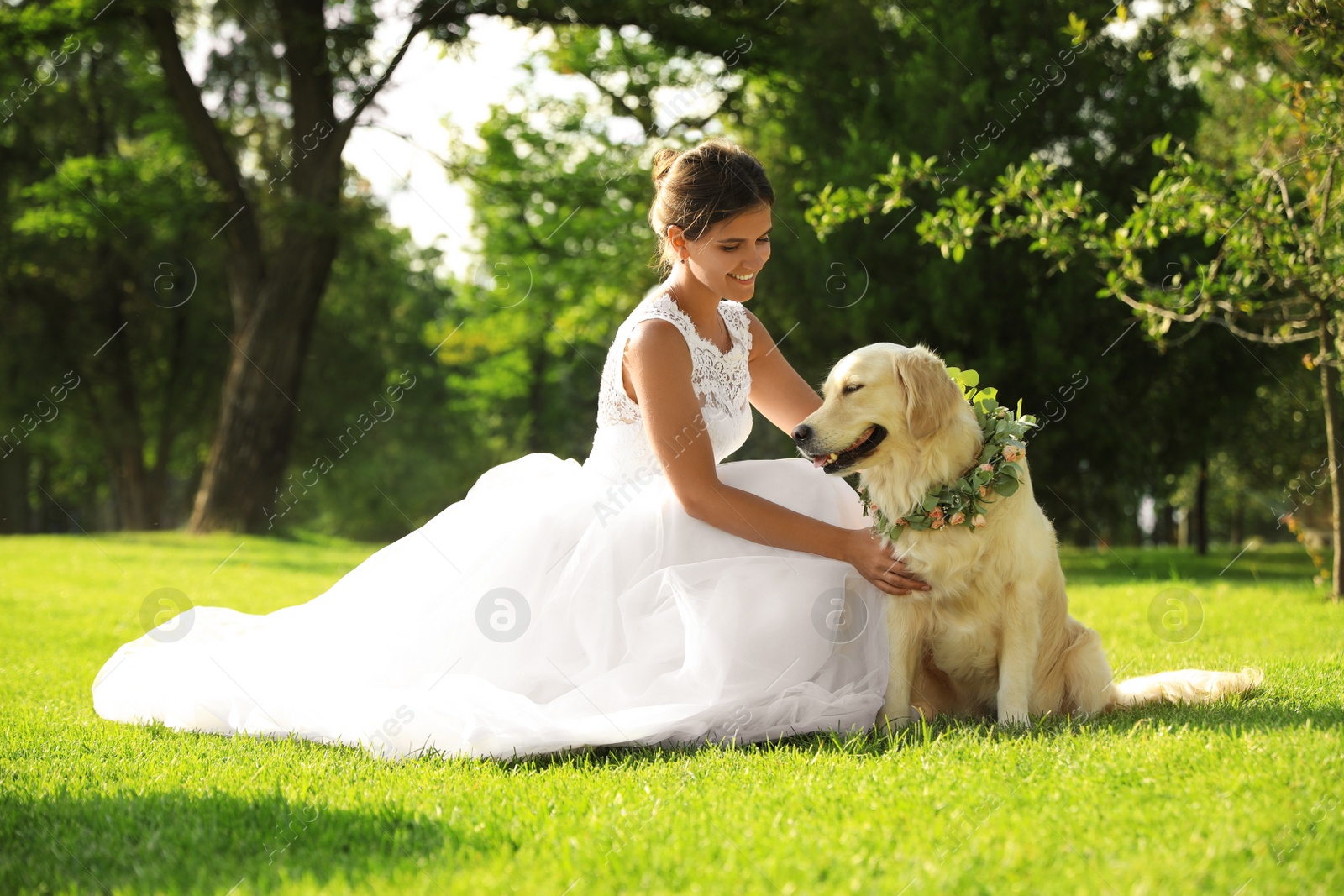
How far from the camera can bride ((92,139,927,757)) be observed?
3.72 m

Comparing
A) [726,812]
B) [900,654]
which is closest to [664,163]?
[900,654]

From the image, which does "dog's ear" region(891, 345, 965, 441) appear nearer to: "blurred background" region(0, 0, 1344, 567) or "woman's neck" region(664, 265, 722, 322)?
"woman's neck" region(664, 265, 722, 322)

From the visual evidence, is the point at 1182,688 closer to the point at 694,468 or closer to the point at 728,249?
the point at 694,468

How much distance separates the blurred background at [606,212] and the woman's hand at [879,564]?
3.84m

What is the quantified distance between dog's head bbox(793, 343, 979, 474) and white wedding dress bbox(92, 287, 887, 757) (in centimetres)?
47

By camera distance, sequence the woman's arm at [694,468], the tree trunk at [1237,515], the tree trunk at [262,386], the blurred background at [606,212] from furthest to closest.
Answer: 1. the tree trunk at [1237,515]
2. the tree trunk at [262,386]
3. the blurred background at [606,212]
4. the woman's arm at [694,468]

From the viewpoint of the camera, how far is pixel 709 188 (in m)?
4.14

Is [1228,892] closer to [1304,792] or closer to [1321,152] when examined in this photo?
[1304,792]

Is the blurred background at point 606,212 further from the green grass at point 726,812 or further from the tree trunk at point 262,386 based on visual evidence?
the green grass at point 726,812

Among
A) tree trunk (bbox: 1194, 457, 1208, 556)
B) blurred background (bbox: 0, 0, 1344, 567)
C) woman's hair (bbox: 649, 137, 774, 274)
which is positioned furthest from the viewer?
tree trunk (bbox: 1194, 457, 1208, 556)

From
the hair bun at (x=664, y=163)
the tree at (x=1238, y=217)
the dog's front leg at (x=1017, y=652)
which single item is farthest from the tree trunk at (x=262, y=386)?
the dog's front leg at (x=1017, y=652)

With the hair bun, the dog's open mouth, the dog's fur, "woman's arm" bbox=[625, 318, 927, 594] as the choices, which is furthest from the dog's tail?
the hair bun

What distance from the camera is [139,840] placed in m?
2.81

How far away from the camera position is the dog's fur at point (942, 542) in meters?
3.74
